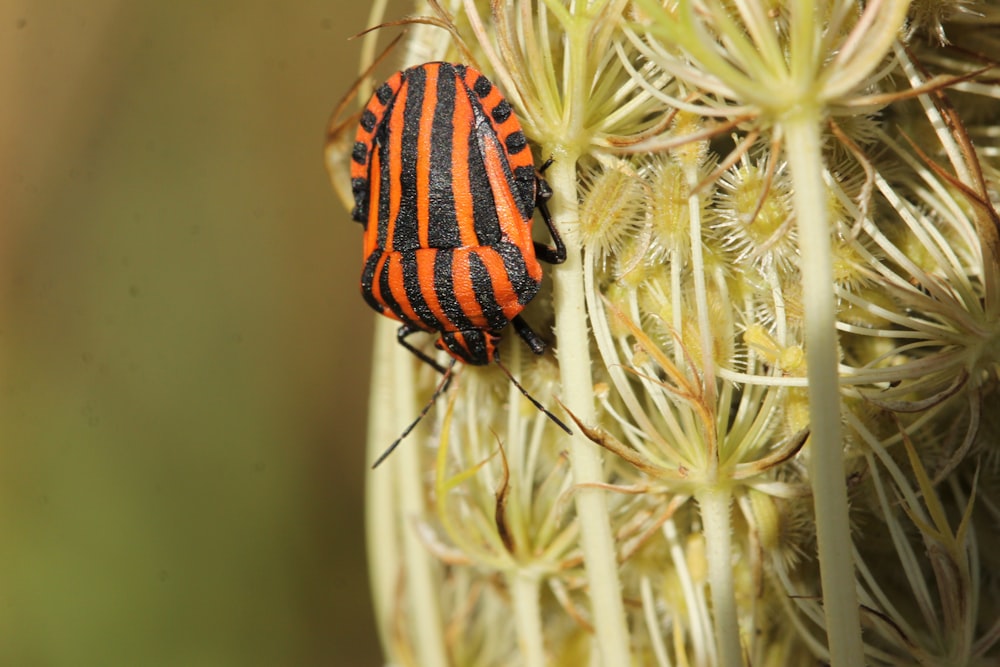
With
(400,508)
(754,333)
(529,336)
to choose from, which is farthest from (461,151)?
(400,508)

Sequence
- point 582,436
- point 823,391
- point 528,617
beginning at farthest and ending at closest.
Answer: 1. point 528,617
2. point 582,436
3. point 823,391

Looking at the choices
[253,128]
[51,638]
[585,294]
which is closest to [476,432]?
[585,294]

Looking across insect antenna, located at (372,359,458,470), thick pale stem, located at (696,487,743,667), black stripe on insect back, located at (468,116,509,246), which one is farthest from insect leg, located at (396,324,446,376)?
thick pale stem, located at (696,487,743,667)

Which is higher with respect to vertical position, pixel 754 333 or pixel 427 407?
pixel 754 333

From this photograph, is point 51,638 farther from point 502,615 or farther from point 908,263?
point 908,263

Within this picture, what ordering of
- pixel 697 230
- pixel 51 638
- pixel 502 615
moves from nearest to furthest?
pixel 697 230, pixel 502 615, pixel 51 638

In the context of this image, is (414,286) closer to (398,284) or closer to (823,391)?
(398,284)

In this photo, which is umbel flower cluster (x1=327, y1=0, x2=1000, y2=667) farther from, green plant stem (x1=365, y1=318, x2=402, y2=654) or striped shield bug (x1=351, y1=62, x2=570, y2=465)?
green plant stem (x1=365, y1=318, x2=402, y2=654)
